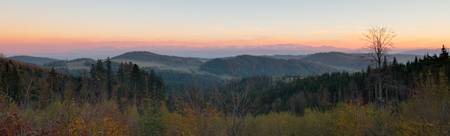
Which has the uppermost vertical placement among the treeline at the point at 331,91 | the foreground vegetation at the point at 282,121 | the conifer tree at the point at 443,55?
the conifer tree at the point at 443,55

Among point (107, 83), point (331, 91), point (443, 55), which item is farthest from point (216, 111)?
point (331, 91)

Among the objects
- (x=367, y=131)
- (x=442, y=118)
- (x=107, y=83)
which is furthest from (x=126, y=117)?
(x=107, y=83)

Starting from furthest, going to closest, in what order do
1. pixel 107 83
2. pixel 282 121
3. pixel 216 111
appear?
pixel 107 83, pixel 282 121, pixel 216 111

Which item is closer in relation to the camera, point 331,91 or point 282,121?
point 282,121

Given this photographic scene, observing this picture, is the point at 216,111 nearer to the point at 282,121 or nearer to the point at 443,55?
the point at 282,121

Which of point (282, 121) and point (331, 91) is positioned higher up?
point (282, 121)

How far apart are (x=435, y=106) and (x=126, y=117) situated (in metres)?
33.0

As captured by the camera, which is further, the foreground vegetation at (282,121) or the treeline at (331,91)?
the treeline at (331,91)

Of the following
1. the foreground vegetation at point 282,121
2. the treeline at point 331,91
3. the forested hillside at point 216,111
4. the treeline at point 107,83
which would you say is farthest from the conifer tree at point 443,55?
the treeline at point 107,83

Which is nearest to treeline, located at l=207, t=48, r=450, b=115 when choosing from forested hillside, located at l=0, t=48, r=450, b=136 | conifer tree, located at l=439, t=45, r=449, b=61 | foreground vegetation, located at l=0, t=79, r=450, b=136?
conifer tree, located at l=439, t=45, r=449, b=61

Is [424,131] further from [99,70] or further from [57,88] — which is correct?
[99,70]

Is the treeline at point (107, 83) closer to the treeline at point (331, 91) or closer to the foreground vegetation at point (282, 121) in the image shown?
the treeline at point (331, 91)

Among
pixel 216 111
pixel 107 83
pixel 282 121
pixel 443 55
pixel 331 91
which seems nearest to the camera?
pixel 216 111

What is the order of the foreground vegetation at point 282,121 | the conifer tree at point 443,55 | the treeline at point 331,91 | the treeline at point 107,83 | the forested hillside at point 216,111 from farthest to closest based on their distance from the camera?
the treeline at point 331,91 → the treeline at point 107,83 → the conifer tree at point 443,55 → the foreground vegetation at point 282,121 → the forested hillside at point 216,111
